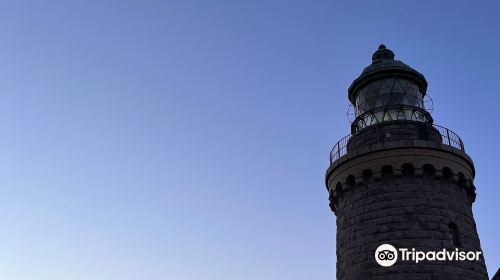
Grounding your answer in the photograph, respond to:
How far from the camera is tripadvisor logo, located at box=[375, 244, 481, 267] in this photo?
52.2 feet

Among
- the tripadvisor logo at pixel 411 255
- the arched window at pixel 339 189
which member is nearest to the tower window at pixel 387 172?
the arched window at pixel 339 189

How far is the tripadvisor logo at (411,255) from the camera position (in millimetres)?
15906

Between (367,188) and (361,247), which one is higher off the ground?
(367,188)

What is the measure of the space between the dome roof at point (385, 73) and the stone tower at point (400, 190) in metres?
0.04

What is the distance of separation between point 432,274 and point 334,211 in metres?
4.96

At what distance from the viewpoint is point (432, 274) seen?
1562 centimetres

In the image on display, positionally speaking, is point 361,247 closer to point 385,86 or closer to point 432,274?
point 432,274

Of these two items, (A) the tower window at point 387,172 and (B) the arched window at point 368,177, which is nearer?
(A) the tower window at point 387,172

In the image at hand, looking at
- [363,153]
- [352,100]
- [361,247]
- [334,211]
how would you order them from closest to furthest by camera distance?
[361,247] < [363,153] < [334,211] < [352,100]

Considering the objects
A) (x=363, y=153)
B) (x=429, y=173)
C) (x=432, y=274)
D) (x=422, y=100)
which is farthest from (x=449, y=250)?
(x=422, y=100)

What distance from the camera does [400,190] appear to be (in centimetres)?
1717

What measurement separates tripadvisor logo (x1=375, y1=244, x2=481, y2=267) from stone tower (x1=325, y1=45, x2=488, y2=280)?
0.38 ft

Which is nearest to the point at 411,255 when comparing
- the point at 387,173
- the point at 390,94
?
the point at 387,173

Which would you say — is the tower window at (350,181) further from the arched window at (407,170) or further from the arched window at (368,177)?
the arched window at (407,170)
